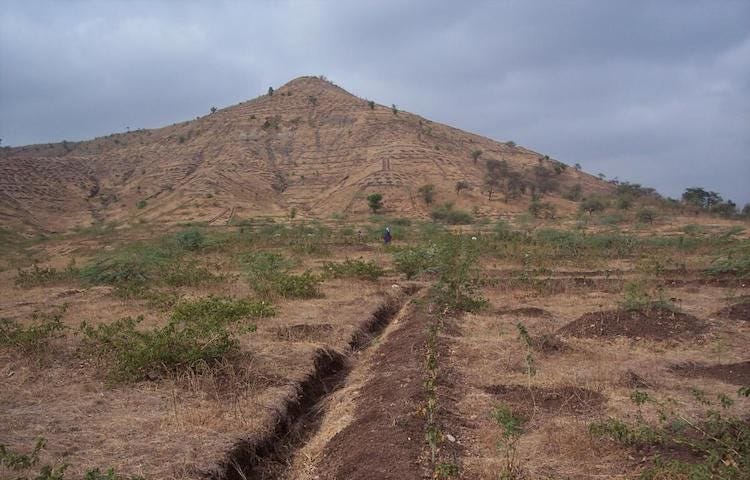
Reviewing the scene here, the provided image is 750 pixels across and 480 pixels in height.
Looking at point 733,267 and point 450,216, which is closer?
point 733,267

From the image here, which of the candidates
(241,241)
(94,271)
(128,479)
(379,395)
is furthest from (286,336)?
(241,241)

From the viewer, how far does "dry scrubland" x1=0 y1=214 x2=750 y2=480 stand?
4.27 metres

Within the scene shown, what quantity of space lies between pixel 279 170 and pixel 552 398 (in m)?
48.4

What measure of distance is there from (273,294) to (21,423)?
6.64 metres

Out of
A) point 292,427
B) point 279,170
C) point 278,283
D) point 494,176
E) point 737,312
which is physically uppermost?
point 279,170

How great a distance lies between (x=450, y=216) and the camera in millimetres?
36625

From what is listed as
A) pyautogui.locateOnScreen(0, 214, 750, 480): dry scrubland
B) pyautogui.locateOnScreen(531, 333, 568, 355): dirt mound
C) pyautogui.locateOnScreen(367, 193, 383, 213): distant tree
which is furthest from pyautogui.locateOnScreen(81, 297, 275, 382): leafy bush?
pyautogui.locateOnScreen(367, 193, 383, 213): distant tree

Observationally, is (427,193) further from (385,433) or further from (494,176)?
(385,433)

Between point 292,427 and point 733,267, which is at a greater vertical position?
point 733,267

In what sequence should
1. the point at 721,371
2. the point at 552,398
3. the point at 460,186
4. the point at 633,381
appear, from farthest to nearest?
the point at 460,186, the point at 721,371, the point at 633,381, the point at 552,398

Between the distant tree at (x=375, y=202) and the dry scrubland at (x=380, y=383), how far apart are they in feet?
88.9

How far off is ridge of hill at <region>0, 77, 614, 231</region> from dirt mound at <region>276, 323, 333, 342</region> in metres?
31.3

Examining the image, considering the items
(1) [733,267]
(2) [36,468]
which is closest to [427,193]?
(1) [733,267]

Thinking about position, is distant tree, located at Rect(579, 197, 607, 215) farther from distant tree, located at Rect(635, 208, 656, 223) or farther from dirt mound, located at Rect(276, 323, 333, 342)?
dirt mound, located at Rect(276, 323, 333, 342)
